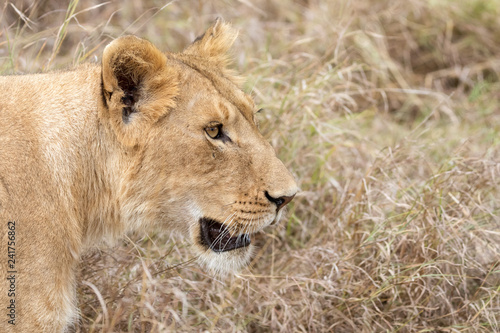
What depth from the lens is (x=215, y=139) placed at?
9.22ft

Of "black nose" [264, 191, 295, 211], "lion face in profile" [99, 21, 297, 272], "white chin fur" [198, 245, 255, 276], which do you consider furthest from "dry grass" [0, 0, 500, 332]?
"black nose" [264, 191, 295, 211]

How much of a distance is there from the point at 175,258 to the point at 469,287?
5.94ft

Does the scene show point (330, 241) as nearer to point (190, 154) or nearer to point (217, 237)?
point (217, 237)

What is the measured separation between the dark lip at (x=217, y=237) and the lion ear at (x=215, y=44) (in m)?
0.92

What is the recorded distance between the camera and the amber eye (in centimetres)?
279

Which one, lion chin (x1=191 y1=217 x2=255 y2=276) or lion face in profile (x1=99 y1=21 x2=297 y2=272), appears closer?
lion face in profile (x1=99 y1=21 x2=297 y2=272)

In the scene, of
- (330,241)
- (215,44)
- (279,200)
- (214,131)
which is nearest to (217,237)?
(279,200)

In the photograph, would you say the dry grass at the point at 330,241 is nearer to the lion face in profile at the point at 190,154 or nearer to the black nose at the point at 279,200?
the lion face in profile at the point at 190,154

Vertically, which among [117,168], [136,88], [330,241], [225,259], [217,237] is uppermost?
[136,88]

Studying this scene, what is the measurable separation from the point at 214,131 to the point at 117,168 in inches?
18.6

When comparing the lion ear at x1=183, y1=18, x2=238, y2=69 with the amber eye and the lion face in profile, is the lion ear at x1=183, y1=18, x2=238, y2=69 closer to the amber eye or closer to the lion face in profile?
the lion face in profile

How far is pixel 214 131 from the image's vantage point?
2807 millimetres

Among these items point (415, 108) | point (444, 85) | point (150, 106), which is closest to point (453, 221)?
point (150, 106)

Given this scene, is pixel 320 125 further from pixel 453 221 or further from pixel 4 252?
pixel 4 252
